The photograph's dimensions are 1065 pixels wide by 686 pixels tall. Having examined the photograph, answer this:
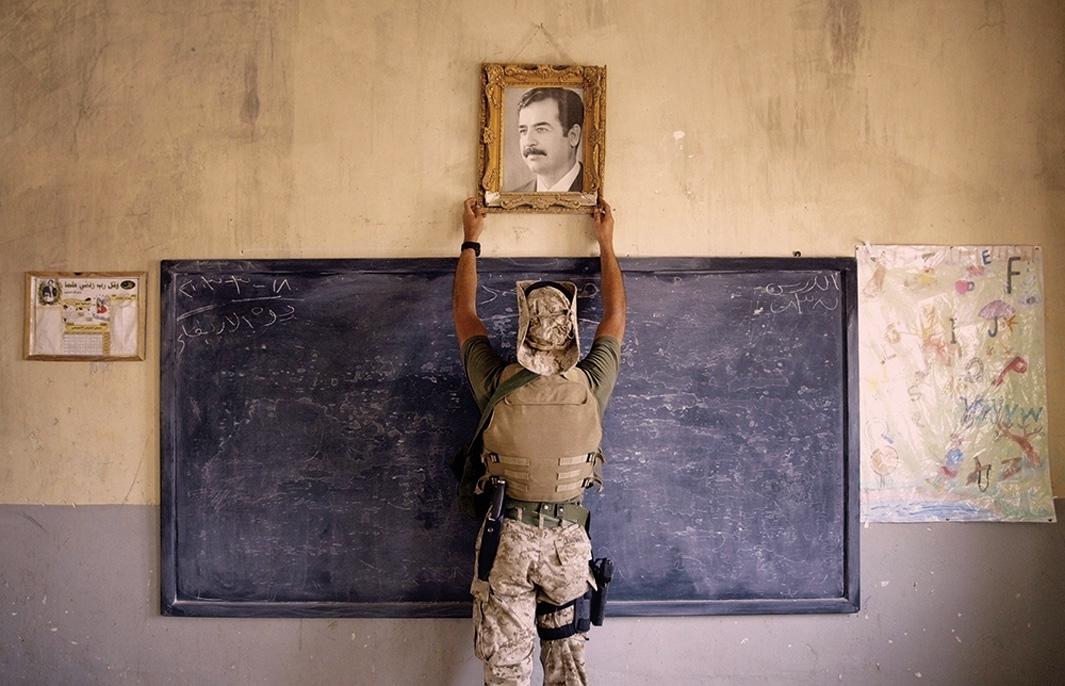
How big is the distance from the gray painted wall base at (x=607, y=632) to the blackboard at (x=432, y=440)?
0.33ft

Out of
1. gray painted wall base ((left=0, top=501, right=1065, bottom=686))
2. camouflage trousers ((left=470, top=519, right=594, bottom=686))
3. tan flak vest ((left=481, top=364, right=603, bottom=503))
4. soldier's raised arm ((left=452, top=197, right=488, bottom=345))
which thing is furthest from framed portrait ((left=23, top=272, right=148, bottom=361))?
camouflage trousers ((left=470, top=519, right=594, bottom=686))

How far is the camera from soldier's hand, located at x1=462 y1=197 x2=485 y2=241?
2457 mm

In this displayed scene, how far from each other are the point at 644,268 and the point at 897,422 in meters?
1.12

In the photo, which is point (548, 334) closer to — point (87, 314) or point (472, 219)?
point (472, 219)

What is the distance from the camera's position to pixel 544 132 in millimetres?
2547

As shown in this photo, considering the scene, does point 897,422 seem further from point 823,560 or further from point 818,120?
point 818,120

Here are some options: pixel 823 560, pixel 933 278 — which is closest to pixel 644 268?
pixel 933 278

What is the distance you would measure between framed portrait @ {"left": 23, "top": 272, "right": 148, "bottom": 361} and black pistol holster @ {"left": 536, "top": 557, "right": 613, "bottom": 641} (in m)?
1.76

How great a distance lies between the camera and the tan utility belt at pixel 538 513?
2135mm

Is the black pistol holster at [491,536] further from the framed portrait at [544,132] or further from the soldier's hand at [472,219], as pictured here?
the framed portrait at [544,132]

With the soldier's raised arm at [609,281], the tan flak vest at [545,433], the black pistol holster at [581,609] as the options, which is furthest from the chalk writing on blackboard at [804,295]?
the black pistol holster at [581,609]

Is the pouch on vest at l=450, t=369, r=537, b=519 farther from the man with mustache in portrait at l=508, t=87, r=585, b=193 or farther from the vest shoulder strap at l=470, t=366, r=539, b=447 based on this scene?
the man with mustache in portrait at l=508, t=87, r=585, b=193

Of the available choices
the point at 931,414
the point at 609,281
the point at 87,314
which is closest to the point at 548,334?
the point at 609,281

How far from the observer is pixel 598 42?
2561mm
